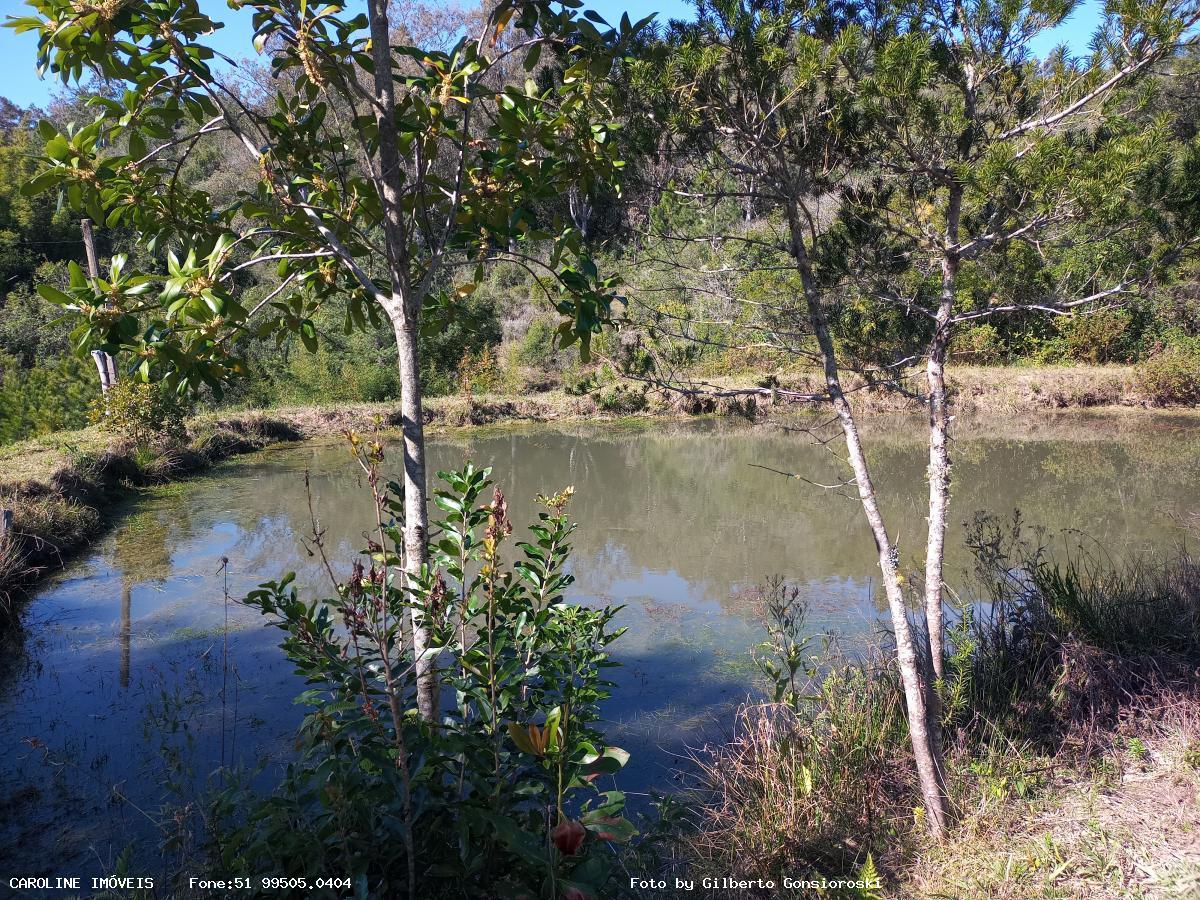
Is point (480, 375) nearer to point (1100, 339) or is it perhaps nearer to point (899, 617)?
point (1100, 339)

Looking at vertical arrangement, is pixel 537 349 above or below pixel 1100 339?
above

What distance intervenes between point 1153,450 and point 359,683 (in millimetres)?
12356

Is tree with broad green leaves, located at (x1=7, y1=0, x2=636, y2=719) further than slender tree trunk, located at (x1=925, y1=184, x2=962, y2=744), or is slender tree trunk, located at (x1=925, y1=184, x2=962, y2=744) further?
slender tree trunk, located at (x1=925, y1=184, x2=962, y2=744)

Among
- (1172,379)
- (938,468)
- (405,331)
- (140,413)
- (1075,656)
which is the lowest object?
(1075,656)

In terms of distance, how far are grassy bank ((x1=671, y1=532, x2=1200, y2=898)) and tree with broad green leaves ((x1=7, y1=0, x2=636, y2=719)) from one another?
60.5 inches

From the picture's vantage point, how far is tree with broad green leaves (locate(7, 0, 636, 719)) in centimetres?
175

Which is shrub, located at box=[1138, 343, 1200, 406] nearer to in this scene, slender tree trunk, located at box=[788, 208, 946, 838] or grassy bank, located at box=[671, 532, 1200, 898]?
grassy bank, located at box=[671, 532, 1200, 898]

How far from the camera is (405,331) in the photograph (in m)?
2.01

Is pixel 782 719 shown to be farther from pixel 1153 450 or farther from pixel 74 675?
pixel 1153 450

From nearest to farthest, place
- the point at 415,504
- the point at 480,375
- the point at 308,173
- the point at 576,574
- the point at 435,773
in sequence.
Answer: the point at 435,773 < the point at 415,504 < the point at 308,173 < the point at 576,574 < the point at 480,375

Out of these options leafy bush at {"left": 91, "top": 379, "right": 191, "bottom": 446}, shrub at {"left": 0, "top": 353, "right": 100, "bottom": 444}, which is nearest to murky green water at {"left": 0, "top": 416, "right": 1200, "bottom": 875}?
leafy bush at {"left": 91, "top": 379, "right": 191, "bottom": 446}

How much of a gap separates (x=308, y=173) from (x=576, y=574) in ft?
16.6

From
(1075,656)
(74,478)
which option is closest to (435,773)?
(1075,656)

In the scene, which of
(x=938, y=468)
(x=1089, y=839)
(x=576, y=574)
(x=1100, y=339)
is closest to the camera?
(x=1089, y=839)
